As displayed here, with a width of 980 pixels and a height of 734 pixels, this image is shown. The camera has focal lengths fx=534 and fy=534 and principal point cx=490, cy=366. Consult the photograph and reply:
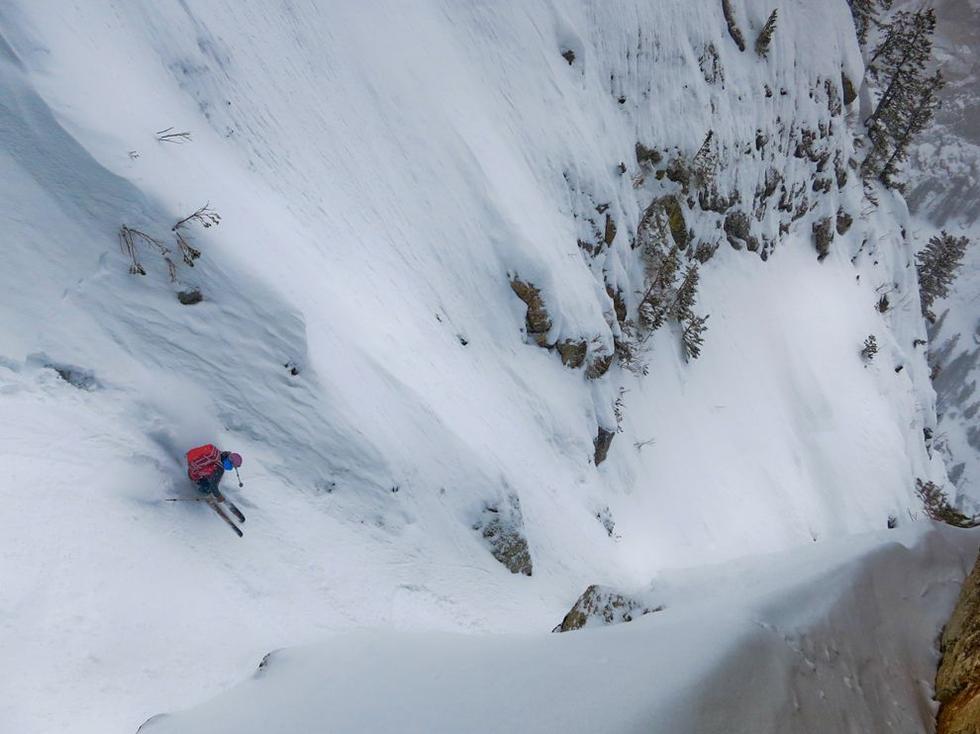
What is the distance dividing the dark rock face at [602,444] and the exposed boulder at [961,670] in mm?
9803

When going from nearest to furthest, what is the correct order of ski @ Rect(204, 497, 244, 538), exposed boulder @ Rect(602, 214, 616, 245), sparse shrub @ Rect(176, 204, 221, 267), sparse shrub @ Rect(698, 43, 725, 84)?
ski @ Rect(204, 497, 244, 538)
sparse shrub @ Rect(176, 204, 221, 267)
exposed boulder @ Rect(602, 214, 616, 245)
sparse shrub @ Rect(698, 43, 725, 84)

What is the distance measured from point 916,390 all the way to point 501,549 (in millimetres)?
31730

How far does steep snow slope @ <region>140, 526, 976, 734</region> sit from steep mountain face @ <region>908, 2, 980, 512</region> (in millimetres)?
51043

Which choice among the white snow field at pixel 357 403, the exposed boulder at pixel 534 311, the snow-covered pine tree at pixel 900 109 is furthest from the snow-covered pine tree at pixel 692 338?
the snow-covered pine tree at pixel 900 109

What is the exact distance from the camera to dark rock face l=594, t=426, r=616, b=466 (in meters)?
14.0

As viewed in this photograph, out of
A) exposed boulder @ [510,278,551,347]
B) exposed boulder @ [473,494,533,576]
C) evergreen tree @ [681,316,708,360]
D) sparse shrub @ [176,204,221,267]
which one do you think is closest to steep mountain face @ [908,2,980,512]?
evergreen tree @ [681,316,708,360]

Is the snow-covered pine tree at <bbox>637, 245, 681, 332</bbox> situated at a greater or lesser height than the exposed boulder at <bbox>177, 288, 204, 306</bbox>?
lesser

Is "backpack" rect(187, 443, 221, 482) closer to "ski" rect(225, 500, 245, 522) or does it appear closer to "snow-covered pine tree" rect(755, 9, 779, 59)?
"ski" rect(225, 500, 245, 522)

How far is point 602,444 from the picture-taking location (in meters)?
14.1

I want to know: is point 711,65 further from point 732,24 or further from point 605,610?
point 605,610

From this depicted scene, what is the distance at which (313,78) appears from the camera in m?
10.4

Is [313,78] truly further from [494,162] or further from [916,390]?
[916,390]

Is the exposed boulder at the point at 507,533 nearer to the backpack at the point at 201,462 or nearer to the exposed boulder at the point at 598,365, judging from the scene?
the backpack at the point at 201,462

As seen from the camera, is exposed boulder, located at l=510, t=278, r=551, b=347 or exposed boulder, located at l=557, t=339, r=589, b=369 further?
exposed boulder, located at l=557, t=339, r=589, b=369
